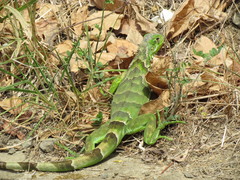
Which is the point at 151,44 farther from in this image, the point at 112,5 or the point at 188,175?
the point at 188,175

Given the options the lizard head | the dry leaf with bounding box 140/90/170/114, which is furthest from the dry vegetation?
the lizard head

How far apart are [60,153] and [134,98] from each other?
968 mm

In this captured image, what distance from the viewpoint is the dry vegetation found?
3.84 m

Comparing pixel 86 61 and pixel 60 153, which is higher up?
pixel 86 61

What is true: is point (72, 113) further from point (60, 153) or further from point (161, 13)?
point (161, 13)

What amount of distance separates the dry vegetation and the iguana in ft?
0.42

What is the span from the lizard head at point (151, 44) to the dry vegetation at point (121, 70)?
0.38 ft

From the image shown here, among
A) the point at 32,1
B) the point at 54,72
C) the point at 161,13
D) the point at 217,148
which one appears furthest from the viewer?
the point at 161,13

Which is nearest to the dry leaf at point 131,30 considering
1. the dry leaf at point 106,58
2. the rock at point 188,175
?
the dry leaf at point 106,58

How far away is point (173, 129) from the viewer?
4082mm

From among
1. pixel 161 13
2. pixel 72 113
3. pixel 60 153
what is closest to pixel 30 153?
pixel 60 153

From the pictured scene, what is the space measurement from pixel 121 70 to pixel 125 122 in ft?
2.69

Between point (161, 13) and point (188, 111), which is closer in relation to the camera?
point (188, 111)

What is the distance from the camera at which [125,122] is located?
411cm
